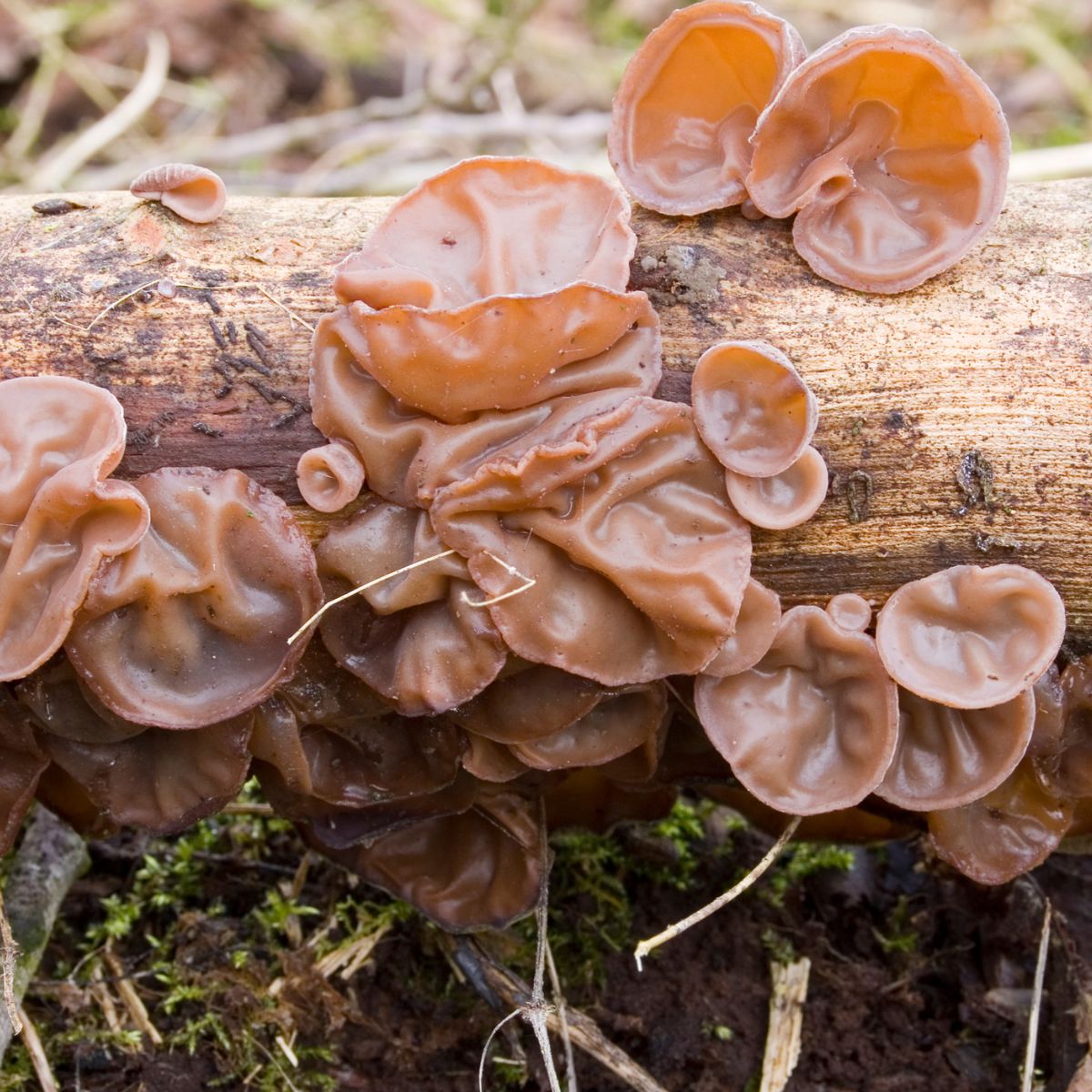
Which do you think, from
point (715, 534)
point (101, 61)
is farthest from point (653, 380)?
point (101, 61)

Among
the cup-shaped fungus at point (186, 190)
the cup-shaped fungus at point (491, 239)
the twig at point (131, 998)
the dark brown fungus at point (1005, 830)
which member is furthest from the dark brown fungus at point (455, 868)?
the cup-shaped fungus at point (186, 190)

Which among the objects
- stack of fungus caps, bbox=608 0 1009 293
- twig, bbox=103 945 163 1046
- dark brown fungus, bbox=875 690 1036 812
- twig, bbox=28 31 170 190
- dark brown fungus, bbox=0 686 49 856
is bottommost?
twig, bbox=103 945 163 1046

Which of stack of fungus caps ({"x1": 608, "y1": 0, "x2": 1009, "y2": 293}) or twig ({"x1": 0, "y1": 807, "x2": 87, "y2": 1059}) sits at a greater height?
stack of fungus caps ({"x1": 608, "y1": 0, "x2": 1009, "y2": 293})

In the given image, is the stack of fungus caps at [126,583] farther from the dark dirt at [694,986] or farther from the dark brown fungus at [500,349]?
the dark dirt at [694,986]

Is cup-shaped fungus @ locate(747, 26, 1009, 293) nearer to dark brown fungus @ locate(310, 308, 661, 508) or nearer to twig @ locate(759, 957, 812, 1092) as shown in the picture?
dark brown fungus @ locate(310, 308, 661, 508)

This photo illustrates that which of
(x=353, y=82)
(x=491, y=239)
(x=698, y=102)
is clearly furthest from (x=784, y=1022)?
(x=353, y=82)

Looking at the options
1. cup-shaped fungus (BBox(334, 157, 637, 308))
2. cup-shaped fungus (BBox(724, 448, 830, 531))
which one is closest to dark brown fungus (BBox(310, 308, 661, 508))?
cup-shaped fungus (BBox(334, 157, 637, 308))
